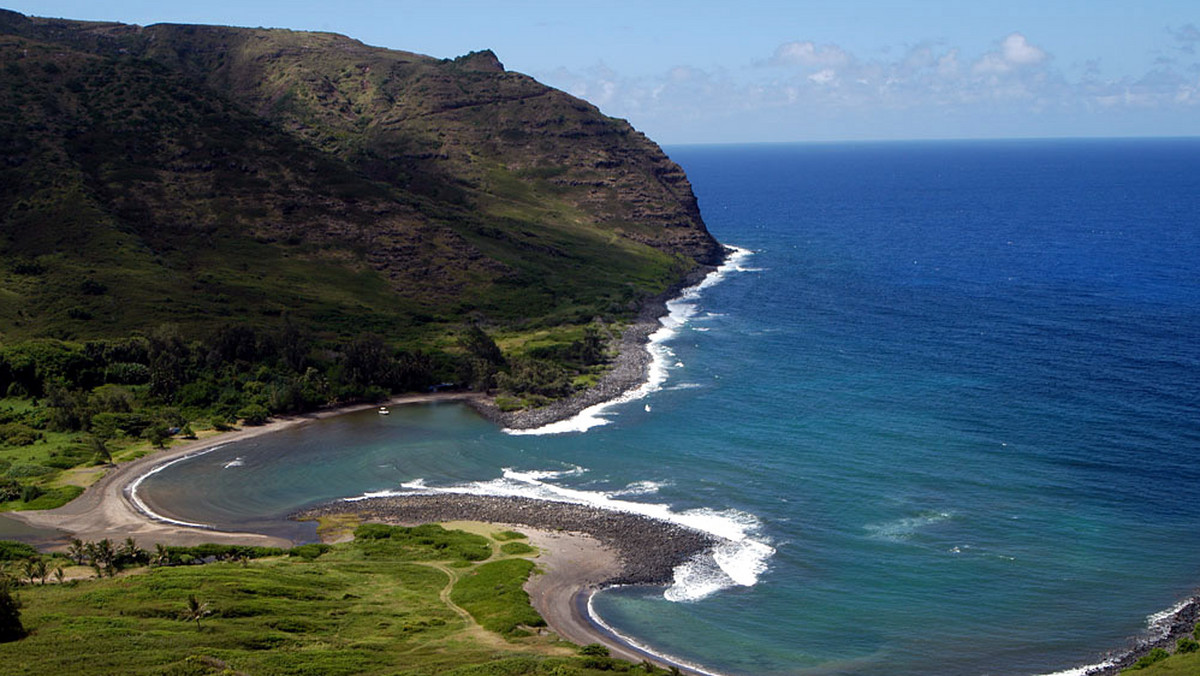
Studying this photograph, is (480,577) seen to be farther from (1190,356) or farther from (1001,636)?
(1190,356)

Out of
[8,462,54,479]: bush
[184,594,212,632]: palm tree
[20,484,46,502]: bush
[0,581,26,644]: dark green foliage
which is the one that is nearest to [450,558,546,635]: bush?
[184,594,212,632]: palm tree

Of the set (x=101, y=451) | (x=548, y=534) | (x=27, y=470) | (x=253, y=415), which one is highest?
(x=253, y=415)

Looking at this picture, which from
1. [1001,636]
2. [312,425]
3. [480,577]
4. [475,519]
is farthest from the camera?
[312,425]

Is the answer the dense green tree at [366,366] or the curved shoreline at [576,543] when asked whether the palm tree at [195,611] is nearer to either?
the curved shoreline at [576,543]

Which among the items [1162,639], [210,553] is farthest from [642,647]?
[210,553]

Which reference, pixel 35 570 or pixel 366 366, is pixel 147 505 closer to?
pixel 35 570

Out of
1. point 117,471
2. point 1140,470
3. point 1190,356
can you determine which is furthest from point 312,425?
point 1190,356

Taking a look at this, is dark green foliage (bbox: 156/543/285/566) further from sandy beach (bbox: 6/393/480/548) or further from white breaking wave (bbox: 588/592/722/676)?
white breaking wave (bbox: 588/592/722/676)
